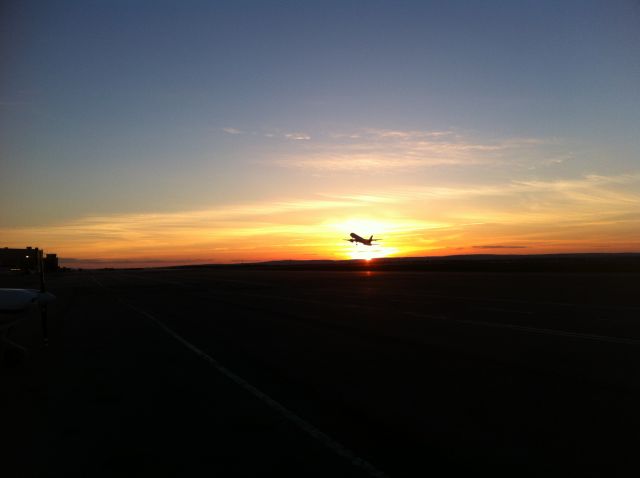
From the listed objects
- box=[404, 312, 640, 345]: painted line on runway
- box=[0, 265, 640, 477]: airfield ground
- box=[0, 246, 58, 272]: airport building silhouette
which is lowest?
box=[0, 265, 640, 477]: airfield ground

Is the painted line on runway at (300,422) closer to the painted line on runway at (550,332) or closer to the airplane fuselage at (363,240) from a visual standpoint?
the painted line on runway at (550,332)

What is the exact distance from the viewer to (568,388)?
8.99 meters

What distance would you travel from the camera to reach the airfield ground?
5980 mm

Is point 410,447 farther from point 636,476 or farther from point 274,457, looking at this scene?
point 636,476

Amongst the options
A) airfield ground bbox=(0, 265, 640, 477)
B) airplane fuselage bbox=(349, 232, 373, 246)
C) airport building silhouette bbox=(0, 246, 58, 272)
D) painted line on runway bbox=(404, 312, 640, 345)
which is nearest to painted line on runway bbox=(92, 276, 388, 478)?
airfield ground bbox=(0, 265, 640, 477)

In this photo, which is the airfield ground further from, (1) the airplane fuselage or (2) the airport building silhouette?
(1) the airplane fuselage

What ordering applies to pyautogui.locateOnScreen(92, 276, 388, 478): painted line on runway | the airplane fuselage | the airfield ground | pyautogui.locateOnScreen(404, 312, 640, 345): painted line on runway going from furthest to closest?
the airplane fuselage
pyautogui.locateOnScreen(404, 312, 640, 345): painted line on runway
the airfield ground
pyautogui.locateOnScreen(92, 276, 388, 478): painted line on runway

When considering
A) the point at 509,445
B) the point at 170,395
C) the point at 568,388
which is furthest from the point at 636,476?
the point at 170,395

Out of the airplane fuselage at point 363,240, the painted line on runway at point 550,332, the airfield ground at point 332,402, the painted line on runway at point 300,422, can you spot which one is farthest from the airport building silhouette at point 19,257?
the airplane fuselage at point 363,240

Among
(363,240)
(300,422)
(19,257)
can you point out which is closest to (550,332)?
(300,422)

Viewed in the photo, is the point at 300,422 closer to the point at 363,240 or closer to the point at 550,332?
the point at 550,332

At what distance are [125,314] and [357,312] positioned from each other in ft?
33.5

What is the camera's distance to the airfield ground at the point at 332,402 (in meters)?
5.98

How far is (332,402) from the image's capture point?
8.34 metres
